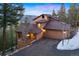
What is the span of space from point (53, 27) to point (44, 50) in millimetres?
200

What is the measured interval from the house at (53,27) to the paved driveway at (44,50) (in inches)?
2.0

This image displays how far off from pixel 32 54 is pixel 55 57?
7.4 inches

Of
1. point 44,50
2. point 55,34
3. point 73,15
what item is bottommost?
point 44,50

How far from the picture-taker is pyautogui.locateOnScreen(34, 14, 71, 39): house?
2342 millimetres

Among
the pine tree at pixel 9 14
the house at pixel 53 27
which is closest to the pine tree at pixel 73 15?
the house at pixel 53 27

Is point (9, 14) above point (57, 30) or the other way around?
above

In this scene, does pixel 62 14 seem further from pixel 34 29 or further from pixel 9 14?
pixel 9 14

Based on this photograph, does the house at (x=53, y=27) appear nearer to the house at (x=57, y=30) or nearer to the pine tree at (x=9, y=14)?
the house at (x=57, y=30)

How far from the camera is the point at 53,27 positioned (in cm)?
235

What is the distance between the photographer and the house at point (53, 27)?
2.34m

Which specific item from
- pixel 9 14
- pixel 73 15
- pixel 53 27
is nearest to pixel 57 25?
pixel 53 27

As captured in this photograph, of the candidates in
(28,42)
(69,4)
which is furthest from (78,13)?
(28,42)

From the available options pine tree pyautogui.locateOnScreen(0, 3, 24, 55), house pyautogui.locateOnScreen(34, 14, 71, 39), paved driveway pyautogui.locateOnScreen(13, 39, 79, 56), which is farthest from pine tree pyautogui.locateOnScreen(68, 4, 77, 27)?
pine tree pyautogui.locateOnScreen(0, 3, 24, 55)

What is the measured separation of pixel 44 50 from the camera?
2.35 metres
